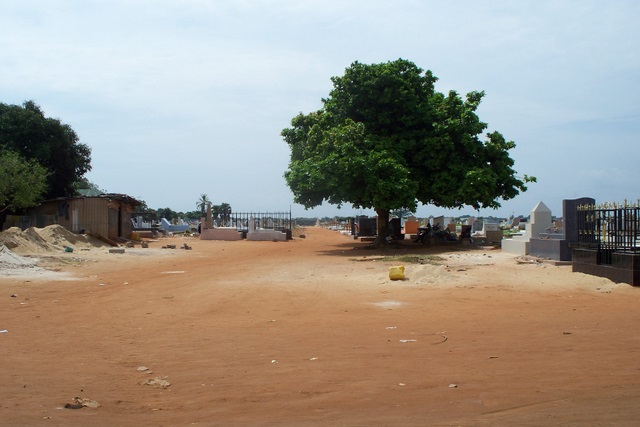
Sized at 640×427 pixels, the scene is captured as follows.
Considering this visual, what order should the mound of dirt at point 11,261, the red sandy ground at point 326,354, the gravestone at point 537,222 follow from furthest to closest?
the gravestone at point 537,222, the mound of dirt at point 11,261, the red sandy ground at point 326,354

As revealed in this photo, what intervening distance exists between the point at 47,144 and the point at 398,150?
26.2m

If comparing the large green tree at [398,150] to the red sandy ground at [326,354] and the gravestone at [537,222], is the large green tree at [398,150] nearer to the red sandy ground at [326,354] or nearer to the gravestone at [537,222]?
the gravestone at [537,222]

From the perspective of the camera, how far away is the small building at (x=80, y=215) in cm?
3525

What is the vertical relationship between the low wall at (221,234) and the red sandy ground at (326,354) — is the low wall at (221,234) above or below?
above

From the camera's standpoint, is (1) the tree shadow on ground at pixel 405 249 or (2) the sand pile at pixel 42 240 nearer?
(2) the sand pile at pixel 42 240

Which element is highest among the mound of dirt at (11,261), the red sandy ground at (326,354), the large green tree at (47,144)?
the large green tree at (47,144)

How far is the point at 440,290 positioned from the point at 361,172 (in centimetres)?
1325

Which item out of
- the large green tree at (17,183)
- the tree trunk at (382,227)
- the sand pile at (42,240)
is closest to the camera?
the sand pile at (42,240)

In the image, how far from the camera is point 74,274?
61.0 feet

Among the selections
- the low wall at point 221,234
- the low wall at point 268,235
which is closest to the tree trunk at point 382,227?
the low wall at point 268,235

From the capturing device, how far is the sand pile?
76.1 ft

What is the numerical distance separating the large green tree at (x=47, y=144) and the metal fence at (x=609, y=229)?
33262 millimetres

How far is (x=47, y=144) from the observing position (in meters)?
40.3

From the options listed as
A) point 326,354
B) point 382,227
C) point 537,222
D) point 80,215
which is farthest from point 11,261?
point 537,222
